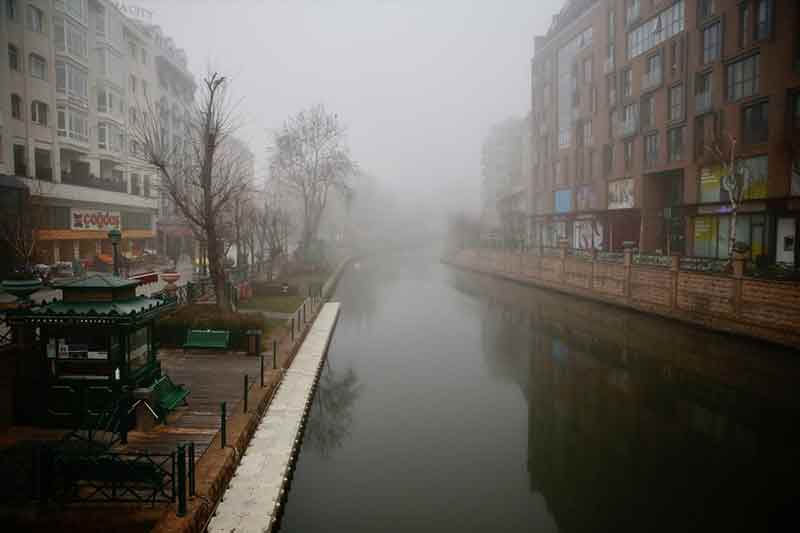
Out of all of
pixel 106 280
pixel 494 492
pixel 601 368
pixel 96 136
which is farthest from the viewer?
pixel 96 136

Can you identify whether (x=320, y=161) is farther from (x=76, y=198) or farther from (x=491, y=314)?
(x=491, y=314)

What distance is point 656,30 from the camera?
42781 mm

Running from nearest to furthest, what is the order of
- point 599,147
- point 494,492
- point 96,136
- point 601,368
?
point 494,492 → point 601,368 → point 96,136 → point 599,147

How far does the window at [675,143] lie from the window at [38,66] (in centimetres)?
4480

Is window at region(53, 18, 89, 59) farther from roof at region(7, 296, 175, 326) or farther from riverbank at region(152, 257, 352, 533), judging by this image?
roof at region(7, 296, 175, 326)

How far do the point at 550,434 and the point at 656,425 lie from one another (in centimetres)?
315

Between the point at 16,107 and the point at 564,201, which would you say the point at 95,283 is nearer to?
the point at 16,107

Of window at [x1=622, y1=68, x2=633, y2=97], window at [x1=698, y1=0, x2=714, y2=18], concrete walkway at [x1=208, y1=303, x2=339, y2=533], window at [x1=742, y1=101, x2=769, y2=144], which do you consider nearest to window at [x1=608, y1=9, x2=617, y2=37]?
window at [x1=622, y1=68, x2=633, y2=97]

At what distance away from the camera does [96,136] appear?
46.8 m

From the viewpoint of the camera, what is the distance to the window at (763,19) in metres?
32.0

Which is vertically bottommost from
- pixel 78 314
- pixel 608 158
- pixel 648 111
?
pixel 78 314

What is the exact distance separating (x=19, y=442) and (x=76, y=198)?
36430 millimetres

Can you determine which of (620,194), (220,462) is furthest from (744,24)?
(220,462)

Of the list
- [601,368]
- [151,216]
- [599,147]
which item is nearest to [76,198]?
[151,216]
